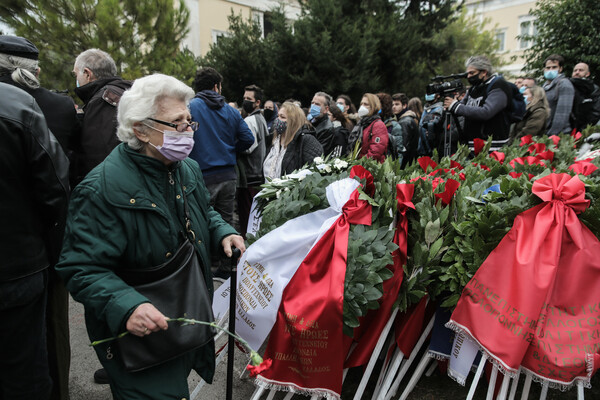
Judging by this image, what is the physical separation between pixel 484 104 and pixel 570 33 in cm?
609

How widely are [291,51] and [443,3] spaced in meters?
6.49

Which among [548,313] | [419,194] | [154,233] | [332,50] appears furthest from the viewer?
[332,50]

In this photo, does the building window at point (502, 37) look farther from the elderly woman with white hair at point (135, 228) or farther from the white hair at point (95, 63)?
the elderly woman with white hair at point (135, 228)

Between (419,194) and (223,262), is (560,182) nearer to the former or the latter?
(419,194)

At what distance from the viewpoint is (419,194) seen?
8.53 ft

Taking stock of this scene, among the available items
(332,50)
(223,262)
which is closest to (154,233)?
(223,262)

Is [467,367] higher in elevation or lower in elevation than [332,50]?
lower

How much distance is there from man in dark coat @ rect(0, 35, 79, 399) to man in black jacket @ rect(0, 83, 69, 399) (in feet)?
0.77

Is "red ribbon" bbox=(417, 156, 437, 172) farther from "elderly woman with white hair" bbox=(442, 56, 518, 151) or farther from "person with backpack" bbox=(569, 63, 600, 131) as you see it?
"person with backpack" bbox=(569, 63, 600, 131)

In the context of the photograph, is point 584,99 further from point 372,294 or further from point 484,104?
point 372,294

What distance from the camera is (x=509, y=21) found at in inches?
1277

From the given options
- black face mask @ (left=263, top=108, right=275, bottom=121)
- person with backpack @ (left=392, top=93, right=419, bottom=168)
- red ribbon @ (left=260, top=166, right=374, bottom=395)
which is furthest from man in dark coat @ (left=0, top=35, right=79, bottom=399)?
person with backpack @ (left=392, top=93, right=419, bottom=168)

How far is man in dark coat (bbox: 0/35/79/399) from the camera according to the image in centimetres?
245

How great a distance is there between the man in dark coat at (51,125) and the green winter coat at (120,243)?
0.68 meters
